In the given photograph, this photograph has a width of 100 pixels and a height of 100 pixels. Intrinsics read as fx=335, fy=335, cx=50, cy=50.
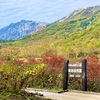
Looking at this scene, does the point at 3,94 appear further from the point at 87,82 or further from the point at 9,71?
the point at 87,82

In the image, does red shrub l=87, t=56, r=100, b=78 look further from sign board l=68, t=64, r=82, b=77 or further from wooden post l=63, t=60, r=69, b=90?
wooden post l=63, t=60, r=69, b=90

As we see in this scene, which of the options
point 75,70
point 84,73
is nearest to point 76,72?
point 75,70

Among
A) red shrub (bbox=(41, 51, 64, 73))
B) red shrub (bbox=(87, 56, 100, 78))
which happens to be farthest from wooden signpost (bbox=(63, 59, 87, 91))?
red shrub (bbox=(41, 51, 64, 73))

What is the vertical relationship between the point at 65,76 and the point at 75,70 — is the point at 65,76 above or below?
below

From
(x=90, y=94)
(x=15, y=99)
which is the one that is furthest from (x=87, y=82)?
(x=15, y=99)

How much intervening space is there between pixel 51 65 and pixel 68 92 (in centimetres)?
519

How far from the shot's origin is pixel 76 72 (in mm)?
13984

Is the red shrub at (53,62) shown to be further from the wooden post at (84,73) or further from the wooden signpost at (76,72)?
the wooden post at (84,73)

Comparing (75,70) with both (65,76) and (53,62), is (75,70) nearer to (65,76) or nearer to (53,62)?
(65,76)

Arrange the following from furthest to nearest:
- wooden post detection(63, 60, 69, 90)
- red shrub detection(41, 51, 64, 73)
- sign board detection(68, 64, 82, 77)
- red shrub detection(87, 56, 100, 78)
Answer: red shrub detection(41, 51, 64, 73) → red shrub detection(87, 56, 100, 78) → wooden post detection(63, 60, 69, 90) → sign board detection(68, 64, 82, 77)

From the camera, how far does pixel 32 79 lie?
1609 centimetres

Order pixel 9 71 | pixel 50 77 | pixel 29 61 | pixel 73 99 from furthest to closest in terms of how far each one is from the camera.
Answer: pixel 29 61 < pixel 50 77 < pixel 9 71 < pixel 73 99

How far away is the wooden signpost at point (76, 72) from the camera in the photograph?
1357 cm

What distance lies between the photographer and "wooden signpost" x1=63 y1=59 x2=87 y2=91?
13.6 metres
